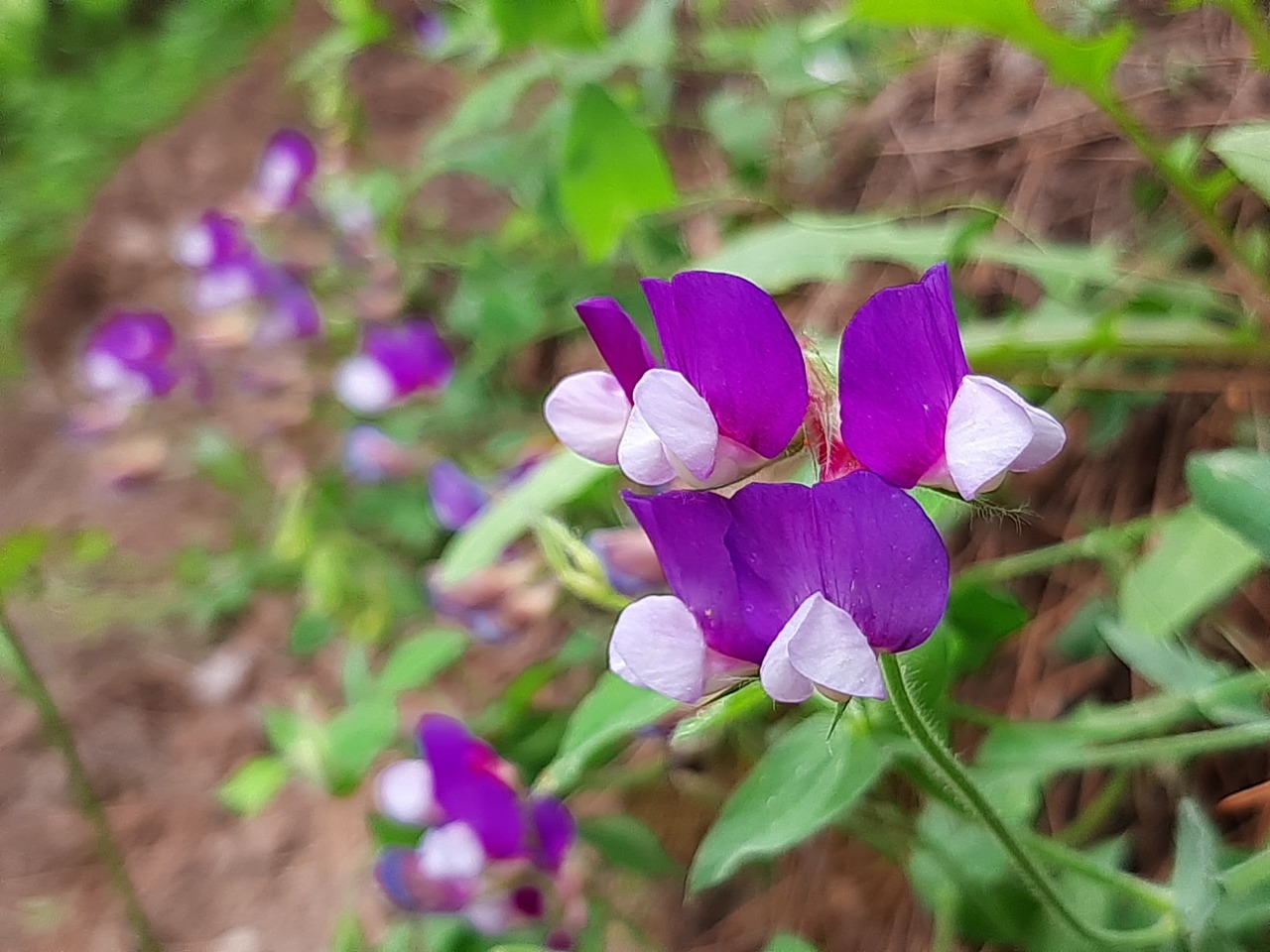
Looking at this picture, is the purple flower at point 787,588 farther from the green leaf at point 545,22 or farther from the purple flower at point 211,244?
the purple flower at point 211,244

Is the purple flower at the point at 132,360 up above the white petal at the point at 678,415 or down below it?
below

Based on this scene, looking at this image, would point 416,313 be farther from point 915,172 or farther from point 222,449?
point 915,172

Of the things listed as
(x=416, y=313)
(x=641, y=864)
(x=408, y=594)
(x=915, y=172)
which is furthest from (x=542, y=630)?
(x=915, y=172)

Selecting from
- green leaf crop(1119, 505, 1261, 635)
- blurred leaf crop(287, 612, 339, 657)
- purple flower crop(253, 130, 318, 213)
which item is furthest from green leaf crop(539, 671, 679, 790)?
purple flower crop(253, 130, 318, 213)

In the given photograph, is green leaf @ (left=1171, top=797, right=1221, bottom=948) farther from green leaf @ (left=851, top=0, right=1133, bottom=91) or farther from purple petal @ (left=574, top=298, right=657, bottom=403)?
green leaf @ (left=851, top=0, right=1133, bottom=91)

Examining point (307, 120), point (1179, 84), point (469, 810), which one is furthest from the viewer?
point (307, 120)

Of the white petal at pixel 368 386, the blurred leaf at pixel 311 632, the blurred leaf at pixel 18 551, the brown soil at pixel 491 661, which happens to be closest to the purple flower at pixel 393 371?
the white petal at pixel 368 386
